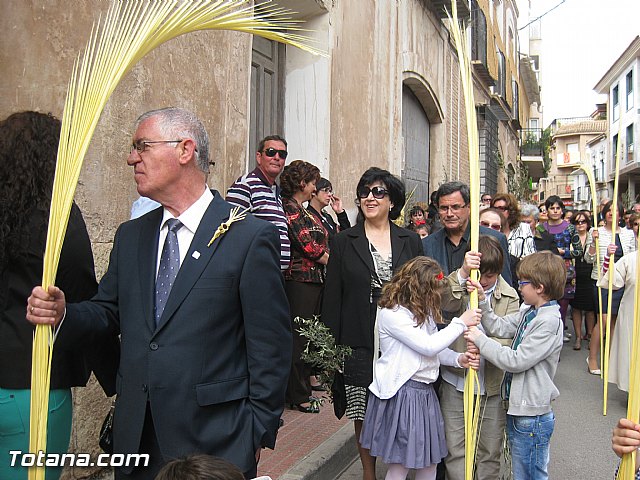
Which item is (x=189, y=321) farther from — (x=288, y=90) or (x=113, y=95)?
(x=288, y=90)

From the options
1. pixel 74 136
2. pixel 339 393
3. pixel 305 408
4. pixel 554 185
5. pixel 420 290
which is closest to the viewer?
pixel 74 136

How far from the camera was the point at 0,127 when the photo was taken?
2605mm

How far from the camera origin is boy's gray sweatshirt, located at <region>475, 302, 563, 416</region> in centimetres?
370

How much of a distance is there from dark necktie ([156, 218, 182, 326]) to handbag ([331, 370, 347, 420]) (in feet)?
6.94

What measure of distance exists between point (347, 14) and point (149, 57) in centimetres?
481

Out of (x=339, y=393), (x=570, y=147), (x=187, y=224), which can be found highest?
(x=570, y=147)

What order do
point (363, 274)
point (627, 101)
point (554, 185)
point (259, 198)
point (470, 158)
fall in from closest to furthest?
1. point (470, 158)
2. point (363, 274)
3. point (259, 198)
4. point (627, 101)
5. point (554, 185)

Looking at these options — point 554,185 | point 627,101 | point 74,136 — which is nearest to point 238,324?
point 74,136

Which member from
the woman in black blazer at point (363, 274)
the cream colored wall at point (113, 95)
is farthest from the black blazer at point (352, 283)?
the cream colored wall at point (113, 95)

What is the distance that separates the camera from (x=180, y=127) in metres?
2.54

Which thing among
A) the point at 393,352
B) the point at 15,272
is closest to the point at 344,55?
the point at 393,352

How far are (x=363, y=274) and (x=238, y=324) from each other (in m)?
1.90

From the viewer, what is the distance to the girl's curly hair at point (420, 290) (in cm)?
382

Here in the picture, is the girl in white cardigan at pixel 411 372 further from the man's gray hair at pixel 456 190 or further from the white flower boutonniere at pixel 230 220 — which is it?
the white flower boutonniere at pixel 230 220
